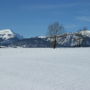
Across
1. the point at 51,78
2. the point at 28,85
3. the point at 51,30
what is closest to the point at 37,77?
the point at 51,78

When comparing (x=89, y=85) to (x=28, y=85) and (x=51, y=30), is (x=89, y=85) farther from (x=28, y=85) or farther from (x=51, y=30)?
(x=51, y=30)

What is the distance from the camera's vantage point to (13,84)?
1025 cm

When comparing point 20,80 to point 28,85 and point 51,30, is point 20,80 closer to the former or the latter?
point 28,85

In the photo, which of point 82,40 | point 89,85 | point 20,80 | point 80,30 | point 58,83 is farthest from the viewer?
point 80,30

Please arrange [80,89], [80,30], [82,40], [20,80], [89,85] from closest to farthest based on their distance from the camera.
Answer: [80,89], [89,85], [20,80], [82,40], [80,30]

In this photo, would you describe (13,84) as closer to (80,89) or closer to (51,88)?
(51,88)

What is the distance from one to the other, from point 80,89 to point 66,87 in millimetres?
666

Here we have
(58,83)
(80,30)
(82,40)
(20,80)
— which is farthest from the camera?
(80,30)

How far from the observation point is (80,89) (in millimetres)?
8969

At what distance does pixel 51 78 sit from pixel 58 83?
4.06 ft

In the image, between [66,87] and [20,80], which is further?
[20,80]

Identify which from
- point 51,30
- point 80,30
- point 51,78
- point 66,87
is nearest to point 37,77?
point 51,78

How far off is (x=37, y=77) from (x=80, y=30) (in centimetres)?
6338

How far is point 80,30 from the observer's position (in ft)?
242
